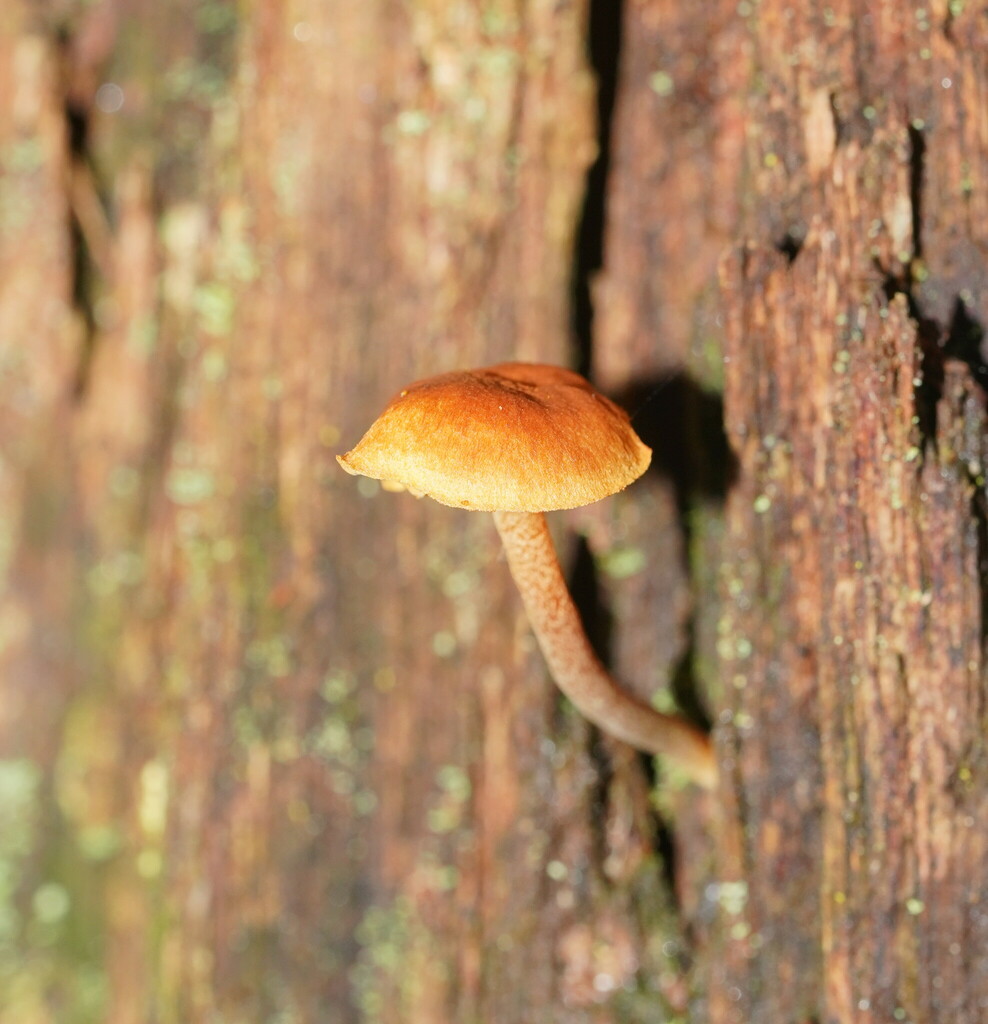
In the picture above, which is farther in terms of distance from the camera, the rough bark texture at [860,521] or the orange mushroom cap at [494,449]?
the rough bark texture at [860,521]

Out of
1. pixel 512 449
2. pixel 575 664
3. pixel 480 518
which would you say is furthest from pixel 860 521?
pixel 480 518

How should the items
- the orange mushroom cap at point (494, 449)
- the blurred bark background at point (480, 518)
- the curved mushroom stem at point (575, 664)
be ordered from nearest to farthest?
the orange mushroom cap at point (494, 449) → the curved mushroom stem at point (575, 664) → the blurred bark background at point (480, 518)

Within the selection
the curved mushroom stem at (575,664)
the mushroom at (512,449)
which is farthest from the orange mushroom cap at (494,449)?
the curved mushroom stem at (575,664)

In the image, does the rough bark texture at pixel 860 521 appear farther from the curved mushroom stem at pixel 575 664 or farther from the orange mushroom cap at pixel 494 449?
the orange mushroom cap at pixel 494 449

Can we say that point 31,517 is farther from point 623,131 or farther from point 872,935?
point 872,935

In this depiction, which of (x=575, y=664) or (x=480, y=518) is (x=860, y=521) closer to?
(x=575, y=664)

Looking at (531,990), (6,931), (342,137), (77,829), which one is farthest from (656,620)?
(6,931)

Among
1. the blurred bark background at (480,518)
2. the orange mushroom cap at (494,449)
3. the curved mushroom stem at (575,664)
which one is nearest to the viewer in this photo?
the orange mushroom cap at (494,449)
